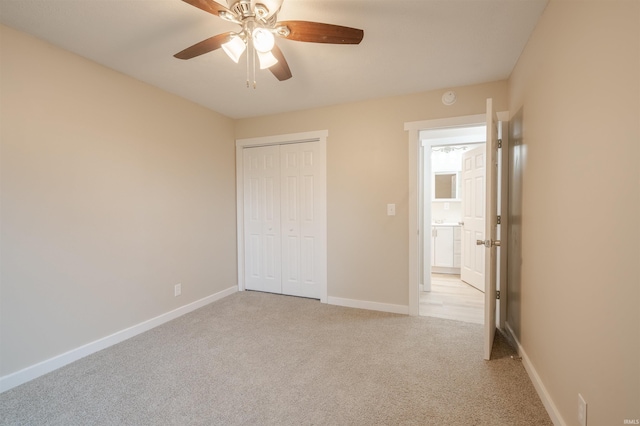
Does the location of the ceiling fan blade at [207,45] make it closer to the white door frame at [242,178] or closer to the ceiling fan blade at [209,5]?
the ceiling fan blade at [209,5]

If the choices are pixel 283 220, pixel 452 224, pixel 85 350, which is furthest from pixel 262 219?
pixel 452 224

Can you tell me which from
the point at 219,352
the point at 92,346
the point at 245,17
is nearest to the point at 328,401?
the point at 219,352

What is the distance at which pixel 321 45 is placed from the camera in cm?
199

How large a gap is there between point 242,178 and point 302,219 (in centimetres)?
108

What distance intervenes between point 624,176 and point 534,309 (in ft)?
3.99

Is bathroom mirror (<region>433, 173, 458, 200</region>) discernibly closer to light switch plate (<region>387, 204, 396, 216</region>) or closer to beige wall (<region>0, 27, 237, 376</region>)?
light switch plate (<region>387, 204, 396, 216</region>)

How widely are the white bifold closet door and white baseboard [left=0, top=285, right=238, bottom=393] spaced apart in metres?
0.93

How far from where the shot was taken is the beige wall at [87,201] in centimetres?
181

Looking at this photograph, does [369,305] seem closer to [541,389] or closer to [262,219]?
[541,389]

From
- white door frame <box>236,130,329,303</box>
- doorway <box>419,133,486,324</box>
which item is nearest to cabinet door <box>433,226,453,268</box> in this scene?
doorway <box>419,133,486,324</box>

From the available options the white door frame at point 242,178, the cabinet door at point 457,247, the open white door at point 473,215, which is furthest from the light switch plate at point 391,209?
the cabinet door at point 457,247

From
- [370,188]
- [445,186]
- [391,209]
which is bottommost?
[391,209]

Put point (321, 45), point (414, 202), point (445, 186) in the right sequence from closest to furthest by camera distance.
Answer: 1. point (321, 45)
2. point (414, 202)
3. point (445, 186)

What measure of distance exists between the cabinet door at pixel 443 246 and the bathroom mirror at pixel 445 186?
0.73m
